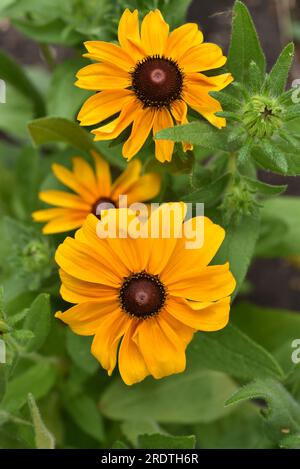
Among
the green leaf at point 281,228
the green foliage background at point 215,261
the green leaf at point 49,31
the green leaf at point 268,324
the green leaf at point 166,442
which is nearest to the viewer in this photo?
the green foliage background at point 215,261

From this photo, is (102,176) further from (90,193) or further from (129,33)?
(129,33)

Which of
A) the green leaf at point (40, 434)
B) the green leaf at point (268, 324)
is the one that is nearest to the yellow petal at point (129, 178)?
the green leaf at point (40, 434)

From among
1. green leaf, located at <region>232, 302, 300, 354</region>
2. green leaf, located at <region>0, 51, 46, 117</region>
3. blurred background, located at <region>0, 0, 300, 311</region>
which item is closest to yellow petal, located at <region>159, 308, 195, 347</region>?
green leaf, located at <region>232, 302, 300, 354</region>

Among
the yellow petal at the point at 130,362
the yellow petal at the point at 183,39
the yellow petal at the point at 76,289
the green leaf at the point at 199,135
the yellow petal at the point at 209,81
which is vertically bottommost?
the yellow petal at the point at 130,362

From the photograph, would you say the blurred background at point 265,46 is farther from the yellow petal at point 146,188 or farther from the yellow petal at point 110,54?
the yellow petal at point 110,54

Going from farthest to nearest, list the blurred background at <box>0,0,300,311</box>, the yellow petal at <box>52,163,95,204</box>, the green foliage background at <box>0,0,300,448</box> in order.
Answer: the blurred background at <box>0,0,300,311</box>, the yellow petal at <box>52,163,95,204</box>, the green foliage background at <box>0,0,300,448</box>

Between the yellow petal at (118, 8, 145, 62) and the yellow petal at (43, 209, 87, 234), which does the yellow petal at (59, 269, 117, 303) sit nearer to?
the yellow petal at (43, 209, 87, 234)

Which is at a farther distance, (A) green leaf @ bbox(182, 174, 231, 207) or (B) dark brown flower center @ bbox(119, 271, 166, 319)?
(A) green leaf @ bbox(182, 174, 231, 207)
